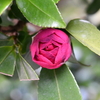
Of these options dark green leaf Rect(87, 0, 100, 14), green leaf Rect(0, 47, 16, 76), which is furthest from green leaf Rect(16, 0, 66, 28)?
dark green leaf Rect(87, 0, 100, 14)

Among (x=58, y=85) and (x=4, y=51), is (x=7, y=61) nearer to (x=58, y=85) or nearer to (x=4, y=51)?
(x=4, y=51)

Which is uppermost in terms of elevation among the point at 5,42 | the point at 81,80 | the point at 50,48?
the point at 50,48

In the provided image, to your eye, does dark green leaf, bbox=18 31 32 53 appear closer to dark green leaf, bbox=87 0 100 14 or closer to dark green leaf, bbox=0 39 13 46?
dark green leaf, bbox=0 39 13 46

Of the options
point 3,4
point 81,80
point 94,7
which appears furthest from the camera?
point 81,80

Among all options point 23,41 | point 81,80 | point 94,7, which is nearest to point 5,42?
point 23,41

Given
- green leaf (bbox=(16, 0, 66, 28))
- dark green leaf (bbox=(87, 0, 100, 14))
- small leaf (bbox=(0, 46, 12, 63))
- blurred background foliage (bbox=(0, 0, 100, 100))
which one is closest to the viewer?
green leaf (bbox=(16, 0, 66, 28))

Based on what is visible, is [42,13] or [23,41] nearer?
[42,13]

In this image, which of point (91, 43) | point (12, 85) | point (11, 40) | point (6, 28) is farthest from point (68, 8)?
point (91, 43)
